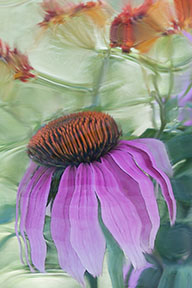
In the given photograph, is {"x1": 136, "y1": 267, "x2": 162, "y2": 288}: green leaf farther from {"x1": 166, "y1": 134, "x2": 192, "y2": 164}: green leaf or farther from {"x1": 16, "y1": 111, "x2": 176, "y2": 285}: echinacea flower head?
{"x1": 166, "y1": 134, "x2": 192, "y2": 164}: green leaf

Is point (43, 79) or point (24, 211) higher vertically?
point (43, 79)

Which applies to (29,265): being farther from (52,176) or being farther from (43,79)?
(43,79)

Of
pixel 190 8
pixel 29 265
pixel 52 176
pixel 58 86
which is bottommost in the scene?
pixel 29 265

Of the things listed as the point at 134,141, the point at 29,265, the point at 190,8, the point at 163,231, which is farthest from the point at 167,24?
the point at 29,265

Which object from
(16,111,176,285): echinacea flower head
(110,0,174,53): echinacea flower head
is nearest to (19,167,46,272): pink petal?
(16,111,176,285): echinacea flower head

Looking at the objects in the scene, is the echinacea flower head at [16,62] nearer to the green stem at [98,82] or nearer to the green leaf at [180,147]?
the green stem at [98,82]
